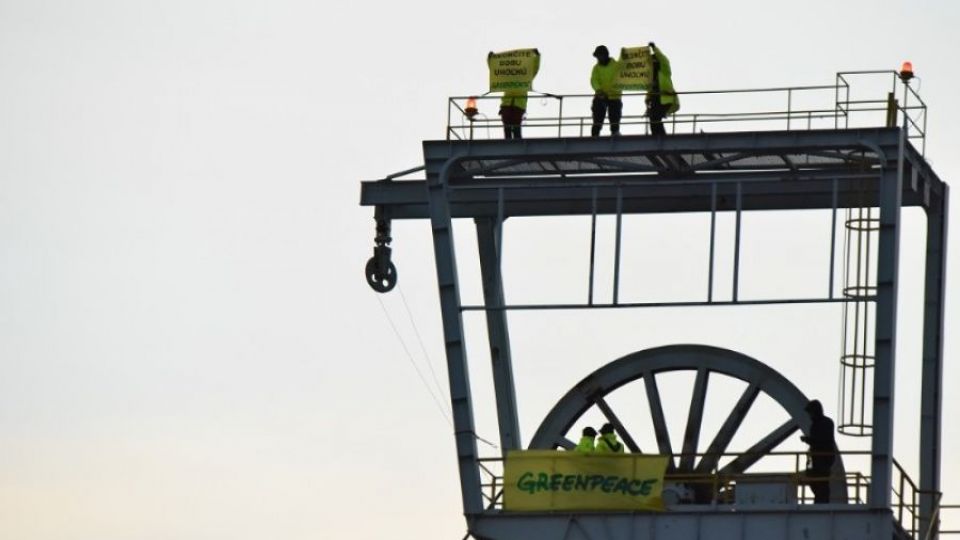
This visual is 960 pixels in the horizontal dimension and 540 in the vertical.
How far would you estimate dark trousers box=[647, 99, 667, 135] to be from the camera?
5191 centimetres

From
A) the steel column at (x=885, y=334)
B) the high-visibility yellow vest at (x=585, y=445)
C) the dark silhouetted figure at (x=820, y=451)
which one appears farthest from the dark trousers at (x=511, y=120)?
the dark silhouetted figure at (x=820, y=451)

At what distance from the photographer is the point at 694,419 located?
55.1 metres

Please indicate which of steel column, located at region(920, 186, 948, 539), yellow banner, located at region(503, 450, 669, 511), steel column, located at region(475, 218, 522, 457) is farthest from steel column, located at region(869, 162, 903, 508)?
steel column, located at region(475, 218, 522, 457)

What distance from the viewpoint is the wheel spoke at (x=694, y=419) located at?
5462 centimetres

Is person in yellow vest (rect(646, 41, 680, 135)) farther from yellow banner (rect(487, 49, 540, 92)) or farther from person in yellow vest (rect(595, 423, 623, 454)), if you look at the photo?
person in yellow vest (rect(595, 423, 623, 454))

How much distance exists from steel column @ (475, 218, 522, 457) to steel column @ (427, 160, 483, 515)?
4.95 meters

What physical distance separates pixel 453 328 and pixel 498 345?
6.52 m

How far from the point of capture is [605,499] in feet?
164

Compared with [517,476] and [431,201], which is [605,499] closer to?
[517,476]

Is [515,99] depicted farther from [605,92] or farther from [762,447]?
[762,447]

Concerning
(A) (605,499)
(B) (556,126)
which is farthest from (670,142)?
(A) (605,499)

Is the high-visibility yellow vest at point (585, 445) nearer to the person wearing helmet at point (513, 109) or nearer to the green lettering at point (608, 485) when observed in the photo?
the green lettering at point (608, 485)

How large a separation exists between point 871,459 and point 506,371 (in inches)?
398

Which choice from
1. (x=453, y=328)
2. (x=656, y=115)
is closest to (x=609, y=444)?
(x=453, y=328)
